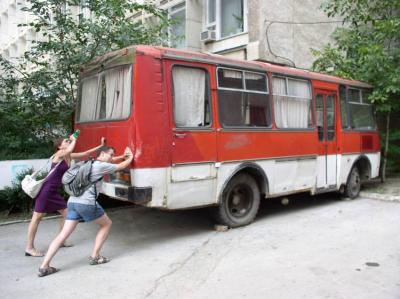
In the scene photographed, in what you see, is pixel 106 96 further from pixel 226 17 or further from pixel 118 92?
pixel 226 17

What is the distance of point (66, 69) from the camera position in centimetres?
904

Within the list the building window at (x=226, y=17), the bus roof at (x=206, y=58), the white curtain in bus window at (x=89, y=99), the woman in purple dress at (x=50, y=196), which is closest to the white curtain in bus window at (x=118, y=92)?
the bus roof at (x=206, y=58)

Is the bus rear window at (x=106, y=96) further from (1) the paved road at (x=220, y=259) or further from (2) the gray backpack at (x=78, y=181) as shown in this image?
(1) the paved road at (x=220, y=259)

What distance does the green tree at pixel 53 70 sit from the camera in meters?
8.95

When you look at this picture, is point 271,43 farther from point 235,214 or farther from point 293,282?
point 293,282

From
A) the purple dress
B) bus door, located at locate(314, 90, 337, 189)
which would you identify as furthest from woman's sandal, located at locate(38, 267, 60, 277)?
bus door, located at locate(314, 90, 337, 189)

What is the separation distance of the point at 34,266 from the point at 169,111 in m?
2.66

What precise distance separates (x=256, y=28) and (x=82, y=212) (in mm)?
9403

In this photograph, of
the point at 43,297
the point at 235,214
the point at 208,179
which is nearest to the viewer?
the point at 43,297

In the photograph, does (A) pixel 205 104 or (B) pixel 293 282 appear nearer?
(B) pixel 293 282

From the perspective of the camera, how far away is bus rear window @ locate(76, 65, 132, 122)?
6059 millimetres

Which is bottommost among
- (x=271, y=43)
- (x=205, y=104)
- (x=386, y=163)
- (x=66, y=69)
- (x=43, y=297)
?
(x=43, y=297)

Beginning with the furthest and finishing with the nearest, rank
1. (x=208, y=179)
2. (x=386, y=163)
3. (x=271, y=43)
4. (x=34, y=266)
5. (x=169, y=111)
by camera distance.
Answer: (x=271, y=43) < (x=386, y=163) < (x=208, y=179) < (x=169, y=111) < (x=34, y=266)

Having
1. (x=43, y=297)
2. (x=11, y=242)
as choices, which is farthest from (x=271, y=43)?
(x=43, y=297)
